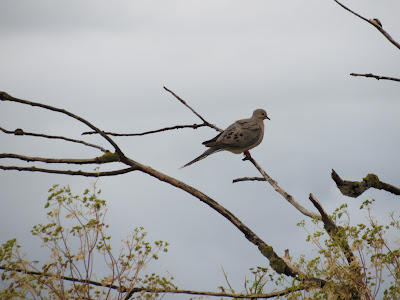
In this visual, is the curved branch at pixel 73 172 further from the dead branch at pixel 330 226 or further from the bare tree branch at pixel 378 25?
the bare tree branch at pixel 378 25

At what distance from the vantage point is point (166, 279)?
181 inches

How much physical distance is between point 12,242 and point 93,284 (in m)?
0.83

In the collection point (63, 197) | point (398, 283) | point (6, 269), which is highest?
point (63, 197)

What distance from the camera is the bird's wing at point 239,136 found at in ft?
27.1

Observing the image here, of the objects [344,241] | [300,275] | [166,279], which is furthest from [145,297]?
[344,241]

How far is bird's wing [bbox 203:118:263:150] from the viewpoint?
27.1 feet

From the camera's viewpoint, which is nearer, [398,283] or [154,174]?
[398,283]

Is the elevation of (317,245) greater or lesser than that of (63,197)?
lesser

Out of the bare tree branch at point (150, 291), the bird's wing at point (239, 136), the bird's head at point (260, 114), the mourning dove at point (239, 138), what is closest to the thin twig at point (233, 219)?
the bare tree branch at point (150, 291)

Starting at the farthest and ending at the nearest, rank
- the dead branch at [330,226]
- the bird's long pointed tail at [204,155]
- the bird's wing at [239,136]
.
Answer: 1. the bird's wing at [239,136]
2. the bird's long pointed tail at [204,155]
3. the dead branch at [330,226]

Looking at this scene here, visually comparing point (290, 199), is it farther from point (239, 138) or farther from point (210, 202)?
point (239, 138)

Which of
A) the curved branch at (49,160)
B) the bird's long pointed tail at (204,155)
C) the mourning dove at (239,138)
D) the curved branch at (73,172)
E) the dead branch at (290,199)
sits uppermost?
the mourning dove at (239,138)

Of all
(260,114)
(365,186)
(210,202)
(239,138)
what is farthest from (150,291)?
(260,114)

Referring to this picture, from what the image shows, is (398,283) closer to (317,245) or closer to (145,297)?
(317,245)
